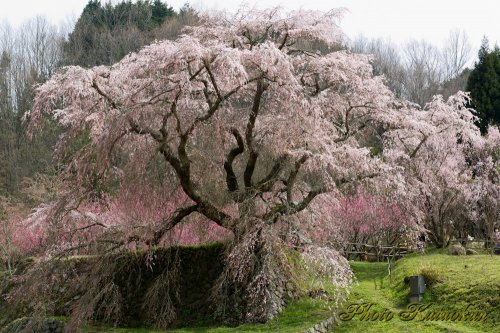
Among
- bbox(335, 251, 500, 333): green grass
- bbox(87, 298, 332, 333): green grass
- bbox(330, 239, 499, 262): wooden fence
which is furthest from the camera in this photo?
bbox(330, 239, 499, 262): wooden fence

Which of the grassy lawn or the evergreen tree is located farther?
the evergreen tree

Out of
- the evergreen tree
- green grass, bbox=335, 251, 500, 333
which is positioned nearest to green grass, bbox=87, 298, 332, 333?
green grass, bbox=335, 251, 500, 333

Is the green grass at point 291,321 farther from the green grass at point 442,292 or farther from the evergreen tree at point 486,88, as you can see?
the evergreen tree at point 486,88

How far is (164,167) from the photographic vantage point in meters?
11.3

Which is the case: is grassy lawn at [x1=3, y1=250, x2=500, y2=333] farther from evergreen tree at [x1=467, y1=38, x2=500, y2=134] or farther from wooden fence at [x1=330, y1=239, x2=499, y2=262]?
evergreen tree at [x1=467, y1=38, x2=500, y2=134]

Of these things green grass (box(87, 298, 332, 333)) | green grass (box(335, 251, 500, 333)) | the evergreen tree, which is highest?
the evergreen tree

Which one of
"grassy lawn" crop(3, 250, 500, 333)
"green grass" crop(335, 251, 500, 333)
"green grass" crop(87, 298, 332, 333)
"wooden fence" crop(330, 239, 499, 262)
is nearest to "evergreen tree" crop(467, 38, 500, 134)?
"wooden fence" crop(330, 239, 499, 262)

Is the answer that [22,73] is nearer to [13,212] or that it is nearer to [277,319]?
[13,212]

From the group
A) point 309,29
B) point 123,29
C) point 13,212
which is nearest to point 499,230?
point 309,29

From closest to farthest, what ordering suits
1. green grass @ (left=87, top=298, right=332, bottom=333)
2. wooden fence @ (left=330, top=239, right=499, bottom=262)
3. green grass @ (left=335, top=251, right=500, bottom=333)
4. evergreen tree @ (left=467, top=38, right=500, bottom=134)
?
green grass @ (left=335, top=251, right=500, bottom=333), green grass @ (left=87, top=298, right=332, bottom=333), wooden fence @ (left=330, top=239, right=499, bottom=262), evergreen tree @ (left=467, top=38, right=500, bottom=134)

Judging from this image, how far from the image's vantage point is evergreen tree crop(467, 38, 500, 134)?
2531cm

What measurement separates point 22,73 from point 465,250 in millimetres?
24430

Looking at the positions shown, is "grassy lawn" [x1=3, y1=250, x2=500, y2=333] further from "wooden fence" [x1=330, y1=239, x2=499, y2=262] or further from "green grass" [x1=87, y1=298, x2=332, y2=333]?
"wooden fence" [x1=330, y1=239, x2=499, y2=262]

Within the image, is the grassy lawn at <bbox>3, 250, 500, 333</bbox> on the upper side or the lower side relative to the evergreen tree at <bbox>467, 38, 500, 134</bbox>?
lower
